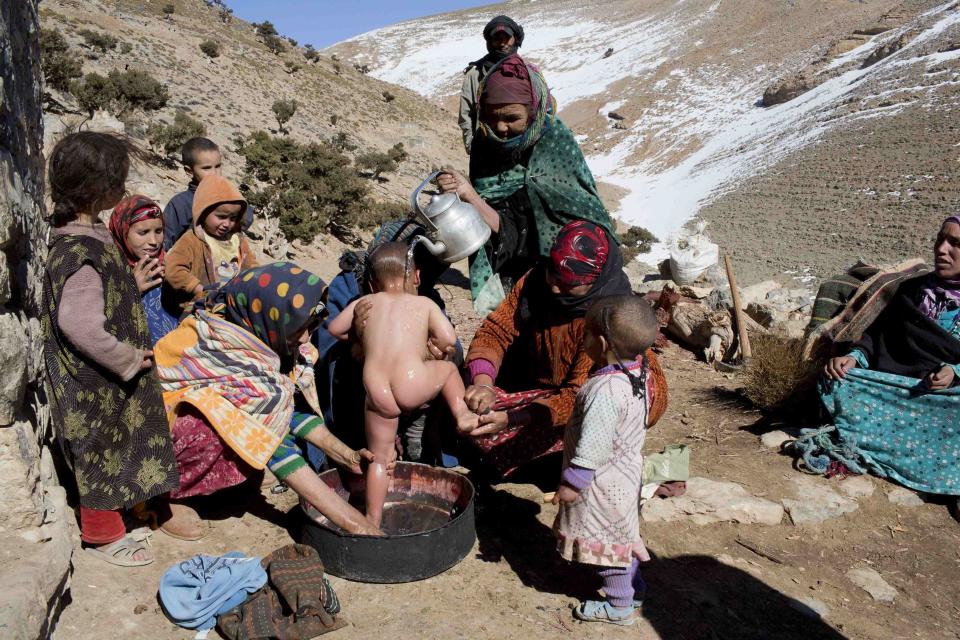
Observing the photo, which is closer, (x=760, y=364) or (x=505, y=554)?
(x=505, y=554)

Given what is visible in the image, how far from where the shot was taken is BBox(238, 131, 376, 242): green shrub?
11320 mm

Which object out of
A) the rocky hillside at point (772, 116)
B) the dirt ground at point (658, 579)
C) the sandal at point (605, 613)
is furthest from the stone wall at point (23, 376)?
the rocky hillside at point (772, 116)

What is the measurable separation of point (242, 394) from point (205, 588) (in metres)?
0.80

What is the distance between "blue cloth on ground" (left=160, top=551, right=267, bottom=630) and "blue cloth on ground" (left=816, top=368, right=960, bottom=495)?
3262mm

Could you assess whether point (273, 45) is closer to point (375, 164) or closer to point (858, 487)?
point (375, 164)

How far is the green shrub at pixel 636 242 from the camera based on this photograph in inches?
796

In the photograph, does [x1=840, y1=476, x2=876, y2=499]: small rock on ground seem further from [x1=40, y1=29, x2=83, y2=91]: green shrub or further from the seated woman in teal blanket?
[x1=40, y1=29, x2=83, y2=91]: green shrub

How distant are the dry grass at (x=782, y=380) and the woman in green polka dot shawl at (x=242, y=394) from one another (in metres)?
2.96

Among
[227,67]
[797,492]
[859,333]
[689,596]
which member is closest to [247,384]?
[689,596]

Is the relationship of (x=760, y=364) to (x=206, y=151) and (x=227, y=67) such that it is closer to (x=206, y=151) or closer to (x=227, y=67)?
(x=206, y=151)

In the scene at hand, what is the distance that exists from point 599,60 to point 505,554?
68.6 m

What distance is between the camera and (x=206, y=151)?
4.39 metres

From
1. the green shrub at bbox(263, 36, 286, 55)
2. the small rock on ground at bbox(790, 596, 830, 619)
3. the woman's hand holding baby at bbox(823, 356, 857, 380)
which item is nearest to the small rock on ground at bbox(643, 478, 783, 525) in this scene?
the small rock on ground at bbox(790, 596, 830, 619)

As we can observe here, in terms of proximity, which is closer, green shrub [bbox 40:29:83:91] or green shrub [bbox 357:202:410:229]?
green shrub [bbox 357:202:410:229]
